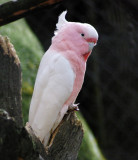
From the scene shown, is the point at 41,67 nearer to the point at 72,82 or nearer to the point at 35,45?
the point at 72,82

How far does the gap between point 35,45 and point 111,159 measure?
1092 mm

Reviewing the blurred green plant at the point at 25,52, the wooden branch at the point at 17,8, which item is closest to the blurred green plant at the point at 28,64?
the blurred green plant at the point at 25,52

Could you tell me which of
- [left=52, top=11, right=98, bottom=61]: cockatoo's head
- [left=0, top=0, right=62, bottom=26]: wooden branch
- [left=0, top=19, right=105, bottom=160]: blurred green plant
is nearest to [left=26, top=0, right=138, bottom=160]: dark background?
[left=0, top=19, right=105, bottom=160]: blurred green plant

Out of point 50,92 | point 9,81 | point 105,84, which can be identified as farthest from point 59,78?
point 105,84

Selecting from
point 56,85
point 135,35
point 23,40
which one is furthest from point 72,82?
point 23,40

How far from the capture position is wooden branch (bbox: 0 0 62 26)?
0.72 metres

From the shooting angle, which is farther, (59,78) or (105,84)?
(105,84)

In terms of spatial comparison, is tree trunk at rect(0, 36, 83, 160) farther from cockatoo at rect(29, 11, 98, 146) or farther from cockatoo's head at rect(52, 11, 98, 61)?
cockatoo's head at rect(52, 11, 98, 61)

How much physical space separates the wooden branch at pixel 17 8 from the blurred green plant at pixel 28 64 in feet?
3.43

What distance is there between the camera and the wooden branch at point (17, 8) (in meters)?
0.72

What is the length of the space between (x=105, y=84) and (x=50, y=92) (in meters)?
1.59

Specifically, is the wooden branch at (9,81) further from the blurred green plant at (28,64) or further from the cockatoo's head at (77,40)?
the blurred green plant at (28,64)

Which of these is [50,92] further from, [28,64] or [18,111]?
[28,64]

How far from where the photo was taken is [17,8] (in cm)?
73
